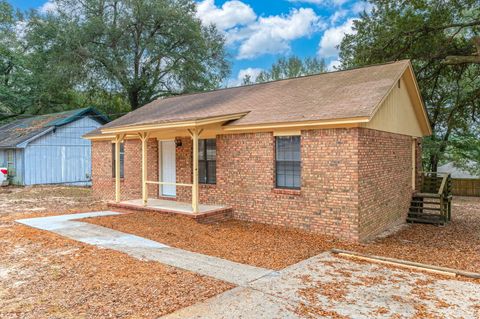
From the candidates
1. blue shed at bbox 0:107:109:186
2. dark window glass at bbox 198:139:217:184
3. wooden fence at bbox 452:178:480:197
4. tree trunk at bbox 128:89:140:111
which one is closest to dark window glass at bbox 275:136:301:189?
dark window glass at bbox 198:139:217:184

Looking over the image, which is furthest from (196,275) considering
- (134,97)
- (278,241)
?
(134,97)

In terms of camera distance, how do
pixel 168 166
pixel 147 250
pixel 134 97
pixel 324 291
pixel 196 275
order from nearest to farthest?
pixel 324 291 → pixel 196 275 → pixel 147 250 → pixel 168 166 → pixel 134 97

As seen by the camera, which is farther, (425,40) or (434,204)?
(425,40)

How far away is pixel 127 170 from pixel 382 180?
9.28 meters

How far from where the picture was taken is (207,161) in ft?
35.9

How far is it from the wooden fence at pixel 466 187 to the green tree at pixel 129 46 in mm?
19772

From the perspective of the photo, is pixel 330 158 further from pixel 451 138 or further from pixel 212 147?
pixel 451 138

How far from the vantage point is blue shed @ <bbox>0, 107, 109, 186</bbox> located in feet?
64.3

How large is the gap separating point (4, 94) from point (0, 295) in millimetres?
27968

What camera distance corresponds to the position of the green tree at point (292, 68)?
39.7m

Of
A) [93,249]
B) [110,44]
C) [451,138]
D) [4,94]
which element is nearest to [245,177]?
[93,249]

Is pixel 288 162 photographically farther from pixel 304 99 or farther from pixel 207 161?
pixel 207 161

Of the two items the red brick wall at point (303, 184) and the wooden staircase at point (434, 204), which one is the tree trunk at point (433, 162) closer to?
the wooden staircase at point (434, 204)

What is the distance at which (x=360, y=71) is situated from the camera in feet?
35.6
